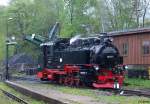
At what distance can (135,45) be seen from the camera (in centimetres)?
3550

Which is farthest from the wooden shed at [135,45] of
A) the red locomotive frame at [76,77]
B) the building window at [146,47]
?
the red locomotive frame at [76,77]

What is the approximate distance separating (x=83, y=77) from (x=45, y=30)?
33060mm

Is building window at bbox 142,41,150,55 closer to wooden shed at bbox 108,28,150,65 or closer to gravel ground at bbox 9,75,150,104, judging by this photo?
wooden shed at bbox 108,28,150,65

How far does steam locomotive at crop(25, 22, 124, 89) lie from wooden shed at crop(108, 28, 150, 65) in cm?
659

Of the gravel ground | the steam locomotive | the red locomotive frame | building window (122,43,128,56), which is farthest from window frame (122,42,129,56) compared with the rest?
the gravel ground

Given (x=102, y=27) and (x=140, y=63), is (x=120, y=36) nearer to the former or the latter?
(x=140, y=63)

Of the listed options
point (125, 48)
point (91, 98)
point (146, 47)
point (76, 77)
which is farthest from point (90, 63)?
point (125, 48)

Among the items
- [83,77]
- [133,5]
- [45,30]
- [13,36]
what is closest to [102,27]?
[133,5]

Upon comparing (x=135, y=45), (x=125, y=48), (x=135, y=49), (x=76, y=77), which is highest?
(x=135, y=45)

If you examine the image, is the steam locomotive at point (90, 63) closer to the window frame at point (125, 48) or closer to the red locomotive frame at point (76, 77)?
the red locomotive frame at point (76, 77)

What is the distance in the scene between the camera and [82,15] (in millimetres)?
47281

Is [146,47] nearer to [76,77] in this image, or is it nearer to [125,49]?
[125,49]

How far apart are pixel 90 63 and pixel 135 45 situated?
9.35 m

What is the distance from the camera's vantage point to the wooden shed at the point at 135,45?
34312 mm
